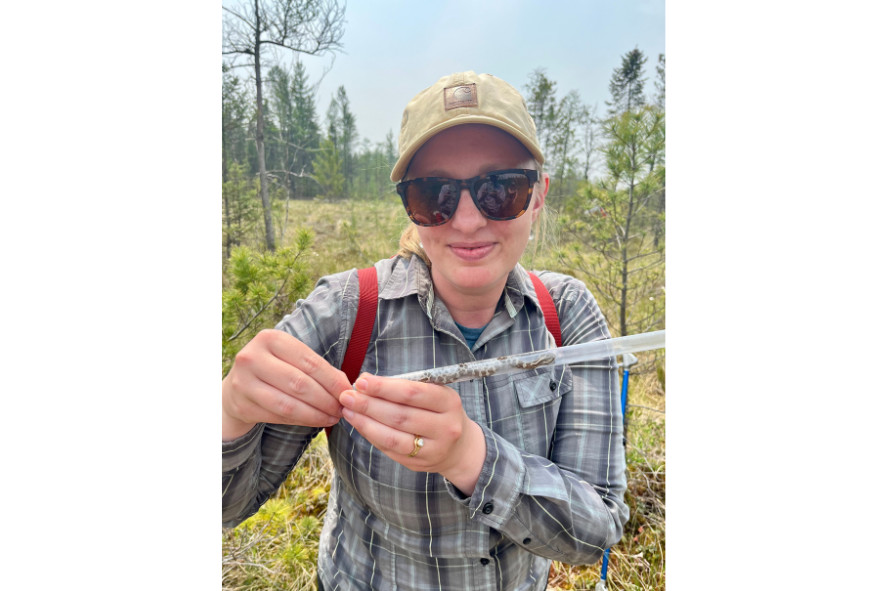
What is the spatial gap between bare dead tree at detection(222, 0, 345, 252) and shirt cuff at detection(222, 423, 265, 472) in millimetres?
406

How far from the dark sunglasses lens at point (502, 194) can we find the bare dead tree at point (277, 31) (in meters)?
0.49

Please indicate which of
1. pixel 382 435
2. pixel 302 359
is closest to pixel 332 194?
pixel 302 359

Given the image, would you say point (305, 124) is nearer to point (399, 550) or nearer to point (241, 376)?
point (241, 376)

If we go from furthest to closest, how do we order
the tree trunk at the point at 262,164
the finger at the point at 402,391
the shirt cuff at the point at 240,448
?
the tree trunk at the point at 262,164 < the shirt cuff at the point at 240,448 < the finger at the point at 402,391

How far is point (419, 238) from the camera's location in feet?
2.43

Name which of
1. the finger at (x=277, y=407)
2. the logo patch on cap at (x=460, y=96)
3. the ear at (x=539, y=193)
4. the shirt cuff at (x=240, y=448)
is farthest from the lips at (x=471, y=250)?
the shirt cuff at (x=240, y=448)

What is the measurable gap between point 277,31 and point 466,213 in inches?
23.1

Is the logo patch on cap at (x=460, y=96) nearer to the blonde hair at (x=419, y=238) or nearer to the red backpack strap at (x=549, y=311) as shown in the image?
the blonde hair at (x=419, y=238)

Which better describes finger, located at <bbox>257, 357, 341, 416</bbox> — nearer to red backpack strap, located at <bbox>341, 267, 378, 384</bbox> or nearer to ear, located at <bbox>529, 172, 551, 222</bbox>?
red backpack strap, located at <bbox>341, 267, 378, 384</bbox>

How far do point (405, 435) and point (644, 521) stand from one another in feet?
4.26

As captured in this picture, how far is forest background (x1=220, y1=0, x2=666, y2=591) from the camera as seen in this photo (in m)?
0.79

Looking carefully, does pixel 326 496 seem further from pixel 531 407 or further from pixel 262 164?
pixel 262 164

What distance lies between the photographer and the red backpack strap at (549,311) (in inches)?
29.6

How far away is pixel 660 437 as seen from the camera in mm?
1463
